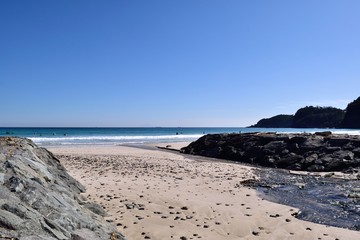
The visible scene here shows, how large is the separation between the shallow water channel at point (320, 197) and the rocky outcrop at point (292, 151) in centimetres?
485

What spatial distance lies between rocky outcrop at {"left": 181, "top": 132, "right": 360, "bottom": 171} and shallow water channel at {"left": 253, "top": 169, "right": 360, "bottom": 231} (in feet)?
15.9

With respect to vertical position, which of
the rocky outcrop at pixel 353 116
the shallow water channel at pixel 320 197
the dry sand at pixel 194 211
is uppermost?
the rocky outcrop at pixel 353 116

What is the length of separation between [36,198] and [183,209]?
5546 mm

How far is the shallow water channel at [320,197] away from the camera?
10.3m

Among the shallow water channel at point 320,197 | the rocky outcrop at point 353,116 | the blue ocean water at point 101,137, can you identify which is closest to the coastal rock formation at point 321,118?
the rocky outcrop at point 353,116

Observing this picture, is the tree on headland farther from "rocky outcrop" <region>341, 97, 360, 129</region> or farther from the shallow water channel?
the shallow water channel

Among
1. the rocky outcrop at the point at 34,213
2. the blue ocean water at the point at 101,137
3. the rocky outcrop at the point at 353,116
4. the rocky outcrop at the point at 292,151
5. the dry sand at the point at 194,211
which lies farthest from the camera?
the rocky outcrop at the point at 353,116

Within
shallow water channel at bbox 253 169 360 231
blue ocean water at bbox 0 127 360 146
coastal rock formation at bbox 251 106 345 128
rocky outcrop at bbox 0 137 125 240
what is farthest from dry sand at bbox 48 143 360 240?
coastal rock formation at bbox 251 106 345 128

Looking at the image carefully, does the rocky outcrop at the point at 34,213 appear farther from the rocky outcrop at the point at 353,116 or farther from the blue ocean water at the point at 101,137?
the rocky outcrop at the point at 353,116

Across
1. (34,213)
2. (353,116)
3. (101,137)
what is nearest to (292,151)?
(34,213)

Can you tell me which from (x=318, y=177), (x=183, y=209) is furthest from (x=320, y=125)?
(x=183, y=209)

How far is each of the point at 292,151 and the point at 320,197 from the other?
605 inches

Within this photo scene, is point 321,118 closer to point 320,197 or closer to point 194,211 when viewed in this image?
point 320,197

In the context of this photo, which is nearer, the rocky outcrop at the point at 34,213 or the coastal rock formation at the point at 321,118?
the rocky outcrop at the point at 34,213
